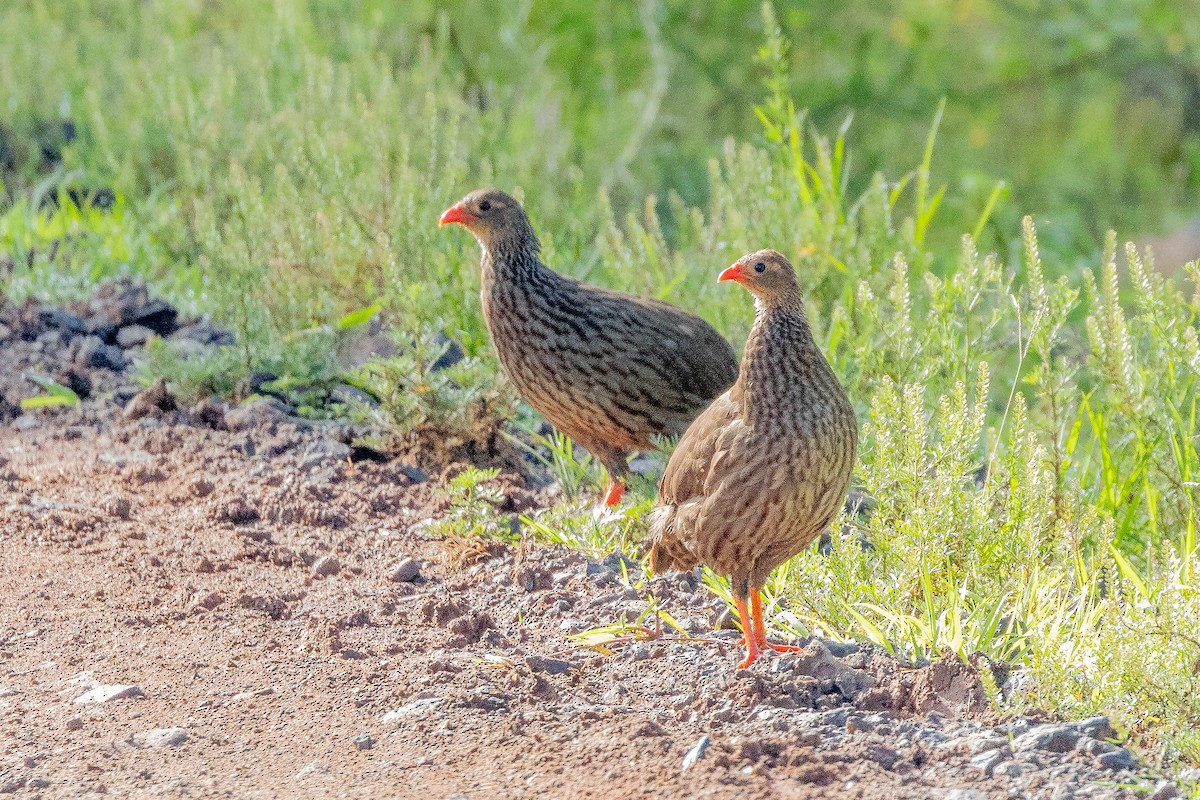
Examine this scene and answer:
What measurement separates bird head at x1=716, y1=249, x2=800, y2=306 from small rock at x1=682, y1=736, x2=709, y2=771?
1.56 meters

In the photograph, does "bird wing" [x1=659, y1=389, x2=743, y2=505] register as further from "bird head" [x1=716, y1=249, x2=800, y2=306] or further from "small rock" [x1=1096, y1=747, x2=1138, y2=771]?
"small rock" [x1=1096, y1=747, x2=1138, y2=771]

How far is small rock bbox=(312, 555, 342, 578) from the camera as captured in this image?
5.07 metres

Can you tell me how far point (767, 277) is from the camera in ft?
15.3

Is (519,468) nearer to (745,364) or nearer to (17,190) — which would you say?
(745,364)

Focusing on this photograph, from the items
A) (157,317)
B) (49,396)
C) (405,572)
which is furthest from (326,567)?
(157,317)

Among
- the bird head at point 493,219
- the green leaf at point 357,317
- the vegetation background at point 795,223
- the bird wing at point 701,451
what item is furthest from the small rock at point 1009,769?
the green leaf at point 357,317

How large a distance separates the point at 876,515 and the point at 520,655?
1079mm

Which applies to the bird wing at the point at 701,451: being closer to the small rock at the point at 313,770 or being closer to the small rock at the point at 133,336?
the small rock at the point at 313,770

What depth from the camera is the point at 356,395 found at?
6648 mm

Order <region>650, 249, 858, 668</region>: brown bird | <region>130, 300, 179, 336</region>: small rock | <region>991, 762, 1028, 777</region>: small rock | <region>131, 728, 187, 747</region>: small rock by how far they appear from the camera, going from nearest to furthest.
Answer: <region>991, 762, 1028, 777</region>: small rock → <region>131, 728, 187, 747</region>: small rock → <region>650, 249, 858, 668</region>: brown bird → <region>130, 300, 179, 336</region>: small rock

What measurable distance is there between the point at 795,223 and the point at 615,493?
1.88 m

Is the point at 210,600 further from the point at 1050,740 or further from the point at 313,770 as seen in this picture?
the point at 1050,740

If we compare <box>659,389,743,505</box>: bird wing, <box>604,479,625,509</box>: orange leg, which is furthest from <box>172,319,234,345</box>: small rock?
<box>659,389,743,505</box>: bird wing

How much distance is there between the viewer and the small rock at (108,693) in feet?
13.0
